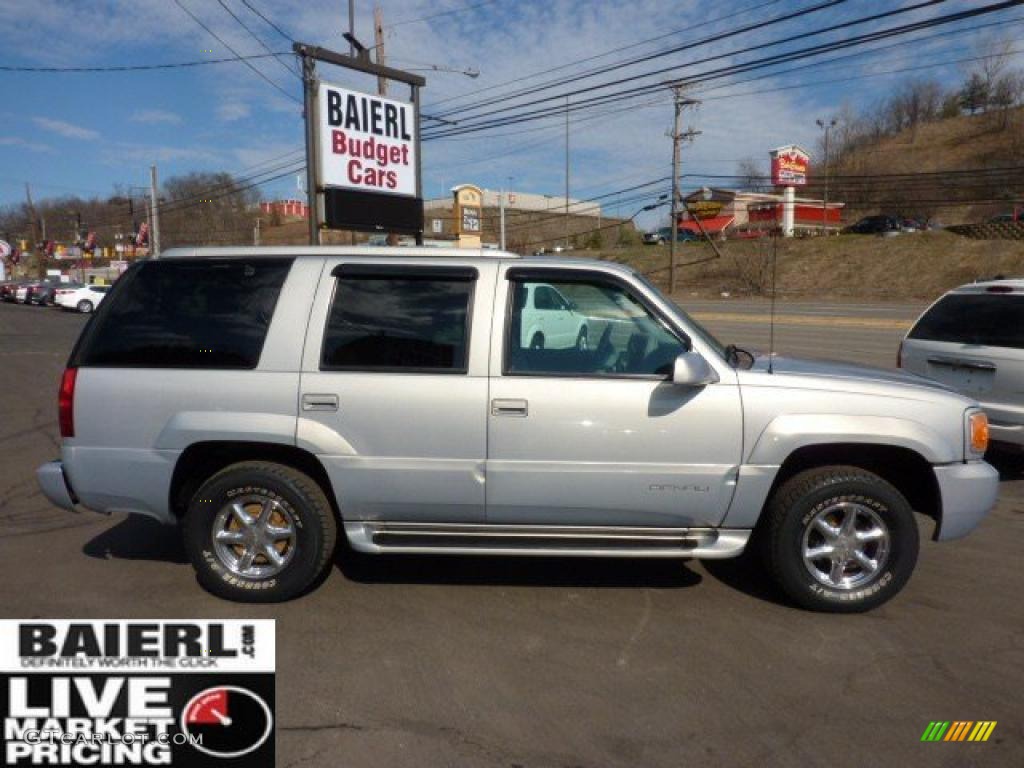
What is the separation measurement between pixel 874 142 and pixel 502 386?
385 ft

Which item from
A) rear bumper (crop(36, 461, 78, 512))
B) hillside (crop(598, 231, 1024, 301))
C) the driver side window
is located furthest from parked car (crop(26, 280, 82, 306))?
the driver side window

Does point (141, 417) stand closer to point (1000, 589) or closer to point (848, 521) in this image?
point (848, 521)

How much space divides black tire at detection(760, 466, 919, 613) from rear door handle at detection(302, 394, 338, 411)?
2.37 metres

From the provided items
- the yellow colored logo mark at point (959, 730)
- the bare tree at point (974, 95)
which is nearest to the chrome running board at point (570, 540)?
the yellow colored logo mark at point (959, 730)

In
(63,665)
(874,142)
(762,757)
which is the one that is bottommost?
(762,757)

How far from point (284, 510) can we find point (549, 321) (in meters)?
1.75

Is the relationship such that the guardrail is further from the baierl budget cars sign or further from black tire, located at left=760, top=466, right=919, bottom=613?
black tire, located at left=760, top=466, right=919, bottom=613

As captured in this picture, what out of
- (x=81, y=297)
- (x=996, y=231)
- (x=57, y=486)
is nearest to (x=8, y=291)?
(x=81, y=297)

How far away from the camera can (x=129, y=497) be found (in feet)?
13.0

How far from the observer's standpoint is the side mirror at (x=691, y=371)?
3576mm

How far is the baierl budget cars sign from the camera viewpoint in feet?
39.5

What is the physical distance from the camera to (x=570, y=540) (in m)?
3.86

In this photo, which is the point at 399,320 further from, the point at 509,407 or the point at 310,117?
the point at 310,117

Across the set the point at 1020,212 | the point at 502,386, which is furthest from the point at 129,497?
the point at 1020,212
